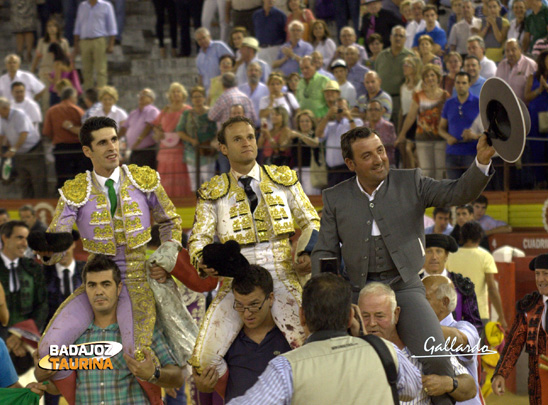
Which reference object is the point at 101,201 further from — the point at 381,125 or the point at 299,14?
the point at 299,14

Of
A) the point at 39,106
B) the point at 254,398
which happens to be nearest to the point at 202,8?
the point at 39,106

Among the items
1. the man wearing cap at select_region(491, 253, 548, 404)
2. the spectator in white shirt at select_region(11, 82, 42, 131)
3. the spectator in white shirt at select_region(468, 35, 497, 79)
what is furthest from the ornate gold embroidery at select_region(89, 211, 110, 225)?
the spectator in white shirt at select_region(11, 82, 42, 131)

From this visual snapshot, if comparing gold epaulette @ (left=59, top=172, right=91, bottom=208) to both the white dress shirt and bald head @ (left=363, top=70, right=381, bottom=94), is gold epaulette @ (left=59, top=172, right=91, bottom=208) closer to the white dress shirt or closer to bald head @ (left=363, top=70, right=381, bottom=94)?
the white dress shirt

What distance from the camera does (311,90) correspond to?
10719mm

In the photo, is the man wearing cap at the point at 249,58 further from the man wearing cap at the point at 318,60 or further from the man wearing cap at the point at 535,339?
the man wearing cap at the point at 535,339

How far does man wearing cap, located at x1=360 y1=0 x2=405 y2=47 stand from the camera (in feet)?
39.8

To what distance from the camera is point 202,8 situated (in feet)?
47.3

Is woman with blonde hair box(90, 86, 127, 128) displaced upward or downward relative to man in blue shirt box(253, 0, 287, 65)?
downward

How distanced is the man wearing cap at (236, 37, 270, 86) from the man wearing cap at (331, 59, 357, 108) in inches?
40.0

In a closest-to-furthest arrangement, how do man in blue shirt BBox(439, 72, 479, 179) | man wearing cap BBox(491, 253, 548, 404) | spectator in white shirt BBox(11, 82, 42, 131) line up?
man wearing cap BBox(491, 253, 548, 404)
man in blue shirt BBox(439, 72, 479, 179)
spectator in white shirt BBox(11, 82, 42, 131)

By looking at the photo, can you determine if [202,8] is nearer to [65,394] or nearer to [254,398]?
[65,394]

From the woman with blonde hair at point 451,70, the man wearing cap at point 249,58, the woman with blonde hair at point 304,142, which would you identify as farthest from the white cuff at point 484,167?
the man wearing cap at point 249,58

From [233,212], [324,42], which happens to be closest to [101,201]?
[233,212]

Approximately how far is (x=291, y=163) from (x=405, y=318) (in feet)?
19.4
